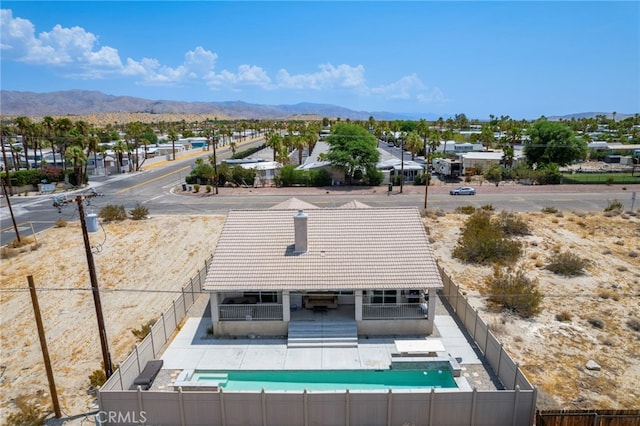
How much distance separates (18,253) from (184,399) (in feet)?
88.9

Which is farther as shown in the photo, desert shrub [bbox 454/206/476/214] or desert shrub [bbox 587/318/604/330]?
desert shrub [bbox 454/206/476/214]

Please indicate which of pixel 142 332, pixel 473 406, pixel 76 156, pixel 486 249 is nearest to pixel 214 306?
pixel 142 332

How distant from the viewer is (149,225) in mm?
39031

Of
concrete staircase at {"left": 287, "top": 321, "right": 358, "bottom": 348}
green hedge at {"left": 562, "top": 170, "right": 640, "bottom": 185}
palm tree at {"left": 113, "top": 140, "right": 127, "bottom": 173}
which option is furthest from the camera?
palm tree at {"left": 113, "top": 140, "right": 127, "bottom": 173}

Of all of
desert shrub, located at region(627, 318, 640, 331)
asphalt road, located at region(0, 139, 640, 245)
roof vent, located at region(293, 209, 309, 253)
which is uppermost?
roof vent, located at region(293, 209, 309, 253)

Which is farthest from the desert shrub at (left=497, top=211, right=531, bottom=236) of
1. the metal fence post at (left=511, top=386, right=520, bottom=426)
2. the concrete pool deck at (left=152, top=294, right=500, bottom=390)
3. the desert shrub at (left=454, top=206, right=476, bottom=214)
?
the metal fence post at (left=511, top=386, right=520, bottom=426)

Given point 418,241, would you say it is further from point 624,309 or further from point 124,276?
point 124,276

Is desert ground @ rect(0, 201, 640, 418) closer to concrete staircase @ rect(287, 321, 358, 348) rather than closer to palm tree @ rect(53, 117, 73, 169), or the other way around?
concrete staircase @ rect(287, 321, 358, 348)

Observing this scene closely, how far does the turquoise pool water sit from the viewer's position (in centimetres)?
1533

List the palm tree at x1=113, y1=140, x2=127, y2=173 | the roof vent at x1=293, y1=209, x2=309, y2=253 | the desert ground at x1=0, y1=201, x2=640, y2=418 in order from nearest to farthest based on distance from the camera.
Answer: the desert ground at x1=0, y1=201, x2=640, y2=418 → the roof vent at x1=293, y1=209, x2=309, y2=253 → the palm tree at x1=113, y1=140, x2=127, y2=173

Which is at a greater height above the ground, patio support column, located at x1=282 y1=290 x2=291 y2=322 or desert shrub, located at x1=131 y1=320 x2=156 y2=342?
patio support column, located at x1=282 y1=290 x2=291 y2=322

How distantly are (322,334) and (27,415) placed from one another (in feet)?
35.4

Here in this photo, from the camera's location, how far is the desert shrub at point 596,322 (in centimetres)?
1978

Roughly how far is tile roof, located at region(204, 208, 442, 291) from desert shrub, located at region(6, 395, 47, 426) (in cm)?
695
